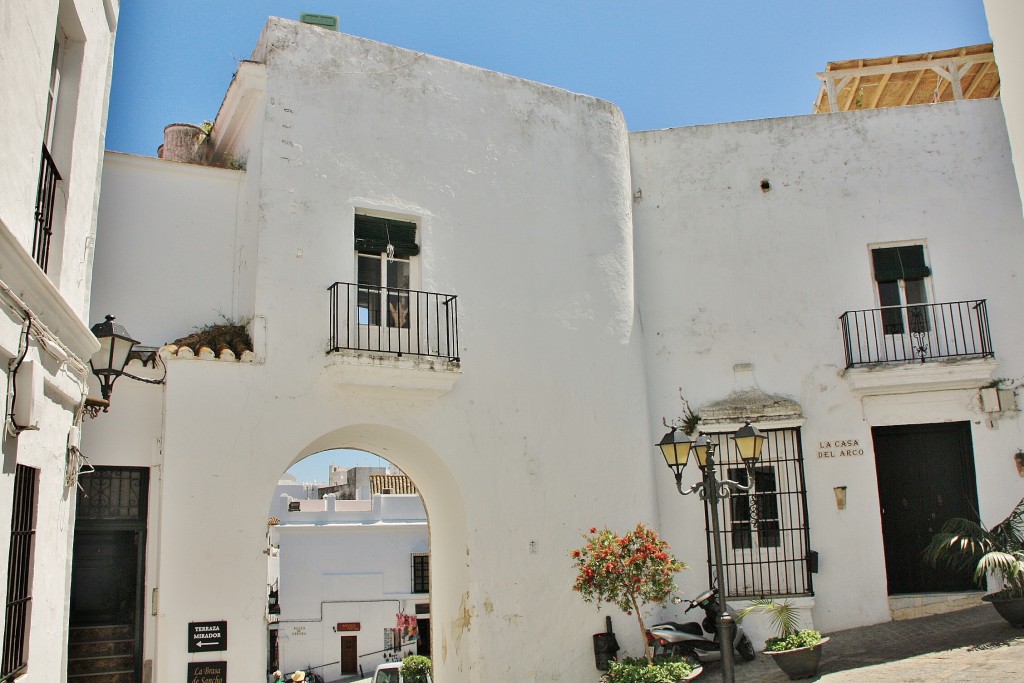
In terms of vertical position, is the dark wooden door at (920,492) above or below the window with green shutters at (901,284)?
below

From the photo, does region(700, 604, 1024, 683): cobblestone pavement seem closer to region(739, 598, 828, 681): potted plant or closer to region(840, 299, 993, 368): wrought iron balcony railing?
region(739, 598, 828, 681): potted plant

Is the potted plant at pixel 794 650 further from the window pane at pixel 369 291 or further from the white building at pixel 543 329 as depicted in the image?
the window pane at pixel 369 291

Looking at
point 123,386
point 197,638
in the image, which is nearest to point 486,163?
point 123,386

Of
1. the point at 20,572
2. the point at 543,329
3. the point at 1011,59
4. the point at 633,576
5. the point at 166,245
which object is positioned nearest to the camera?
the point at 1011,59

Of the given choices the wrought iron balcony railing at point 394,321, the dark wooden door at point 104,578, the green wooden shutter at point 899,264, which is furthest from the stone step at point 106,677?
the green wooden shutter at point 899,264

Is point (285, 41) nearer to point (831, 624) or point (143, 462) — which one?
point (143, 462)

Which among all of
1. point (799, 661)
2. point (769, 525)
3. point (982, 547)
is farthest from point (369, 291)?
point (982, 547)

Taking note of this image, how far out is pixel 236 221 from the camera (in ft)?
37.6

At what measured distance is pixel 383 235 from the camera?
38.3 ft

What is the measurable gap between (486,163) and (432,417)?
11.9ft

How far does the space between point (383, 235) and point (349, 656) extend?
1834 centimetres

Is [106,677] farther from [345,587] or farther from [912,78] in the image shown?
[345,587]

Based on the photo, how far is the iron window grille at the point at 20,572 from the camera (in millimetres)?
6082

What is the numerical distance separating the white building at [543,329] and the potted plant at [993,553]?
16.8 inches
